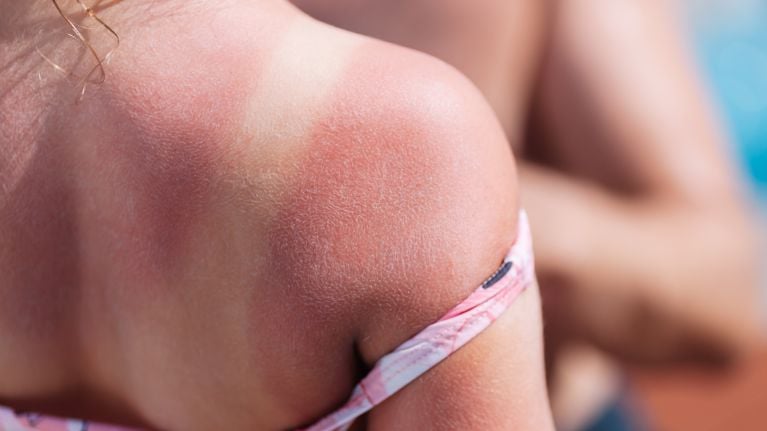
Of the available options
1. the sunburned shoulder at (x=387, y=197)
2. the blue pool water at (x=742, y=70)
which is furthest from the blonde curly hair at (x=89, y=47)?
the blue pool water at (x=742, y=70)

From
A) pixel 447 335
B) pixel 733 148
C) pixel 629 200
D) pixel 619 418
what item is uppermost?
pixel 447 335

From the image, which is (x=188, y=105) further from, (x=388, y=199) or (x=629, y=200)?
(x=629, y=200)

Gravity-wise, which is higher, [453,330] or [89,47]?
[89,47]

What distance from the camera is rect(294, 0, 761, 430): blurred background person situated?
5.19ft

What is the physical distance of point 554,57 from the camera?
5.35 feet

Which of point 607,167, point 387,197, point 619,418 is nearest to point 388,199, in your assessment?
point 387,197

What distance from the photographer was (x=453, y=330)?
2.32 ft

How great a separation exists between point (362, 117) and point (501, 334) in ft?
0.58

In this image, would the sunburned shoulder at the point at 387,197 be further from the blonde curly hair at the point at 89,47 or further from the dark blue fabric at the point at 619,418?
the dark blue fabric at the point at 619,418

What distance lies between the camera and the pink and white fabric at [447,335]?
0.71 meters

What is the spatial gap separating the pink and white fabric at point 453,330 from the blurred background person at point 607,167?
0.85 meters

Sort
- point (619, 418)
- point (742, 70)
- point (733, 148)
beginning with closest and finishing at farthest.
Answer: point (619, 418) < point (733, 148) < point (742, 70)

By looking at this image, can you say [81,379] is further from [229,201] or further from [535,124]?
[535,124]

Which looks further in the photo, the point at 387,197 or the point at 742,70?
the point at 742,70
